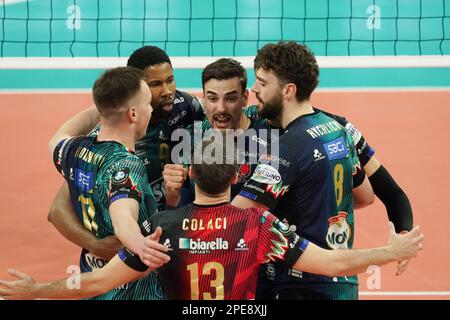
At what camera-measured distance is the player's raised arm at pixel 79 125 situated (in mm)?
6301

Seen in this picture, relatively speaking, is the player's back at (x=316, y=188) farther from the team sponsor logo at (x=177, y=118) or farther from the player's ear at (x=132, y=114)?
the team sponsor logo at (x=177, y=118)

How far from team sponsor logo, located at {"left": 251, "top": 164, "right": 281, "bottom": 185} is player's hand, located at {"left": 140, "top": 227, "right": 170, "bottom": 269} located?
3.44ft

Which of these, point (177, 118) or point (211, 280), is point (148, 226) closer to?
point (211, 280)

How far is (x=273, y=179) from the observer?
18.8 ft

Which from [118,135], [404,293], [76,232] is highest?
[118,135]

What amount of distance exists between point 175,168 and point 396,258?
179 centimetres

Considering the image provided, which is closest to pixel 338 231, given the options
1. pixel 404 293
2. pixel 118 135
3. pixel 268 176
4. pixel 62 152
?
pixel 268 176

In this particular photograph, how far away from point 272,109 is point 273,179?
2.39 feet

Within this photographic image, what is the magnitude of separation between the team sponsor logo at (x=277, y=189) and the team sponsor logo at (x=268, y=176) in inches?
0.8

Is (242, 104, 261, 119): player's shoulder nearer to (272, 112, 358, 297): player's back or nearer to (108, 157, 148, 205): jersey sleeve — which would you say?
(272, 112, 358, 297): player's back

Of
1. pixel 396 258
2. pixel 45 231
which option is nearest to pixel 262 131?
pixel 396 258

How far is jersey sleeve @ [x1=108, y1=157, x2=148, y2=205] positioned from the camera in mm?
5508

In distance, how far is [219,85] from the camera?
694cm

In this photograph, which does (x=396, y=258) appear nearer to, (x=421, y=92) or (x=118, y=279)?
(x=118, y=279)
